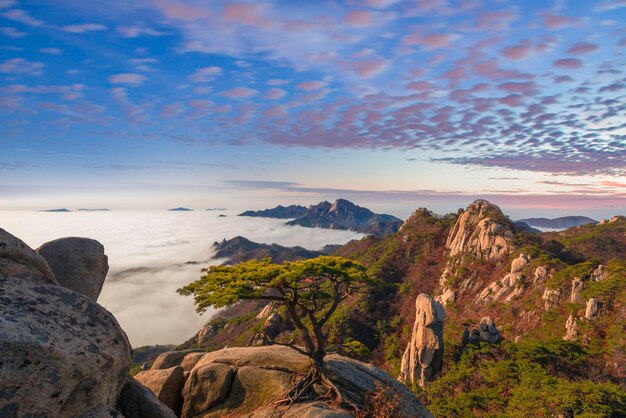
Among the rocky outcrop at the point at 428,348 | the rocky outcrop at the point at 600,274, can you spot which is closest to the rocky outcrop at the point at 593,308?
the rocky outcrop at the point at 600,274

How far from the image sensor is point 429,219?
107 meters

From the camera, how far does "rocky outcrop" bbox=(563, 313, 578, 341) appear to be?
127 ft

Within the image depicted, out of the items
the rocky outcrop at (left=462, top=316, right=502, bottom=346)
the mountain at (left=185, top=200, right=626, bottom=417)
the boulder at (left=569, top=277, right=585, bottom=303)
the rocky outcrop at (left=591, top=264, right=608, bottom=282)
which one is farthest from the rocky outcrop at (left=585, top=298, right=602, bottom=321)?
the rocky outcrop at (left=462, top=316, right=502, bottom=346)

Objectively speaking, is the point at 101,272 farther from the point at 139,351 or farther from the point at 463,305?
the point at 139,351

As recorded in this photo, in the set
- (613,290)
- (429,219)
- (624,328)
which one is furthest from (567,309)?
(429,219)

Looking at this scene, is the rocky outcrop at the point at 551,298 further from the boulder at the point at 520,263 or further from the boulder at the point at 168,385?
the boulder at the point at 168,385

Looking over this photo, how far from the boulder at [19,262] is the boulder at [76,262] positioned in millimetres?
5845

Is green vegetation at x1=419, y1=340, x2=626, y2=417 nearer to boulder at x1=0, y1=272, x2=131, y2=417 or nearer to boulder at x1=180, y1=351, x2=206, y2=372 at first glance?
boulder at x1=180, y1=351, x2=206, y2=372

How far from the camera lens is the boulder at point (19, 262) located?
10.5 metres

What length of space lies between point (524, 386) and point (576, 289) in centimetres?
A: 2049

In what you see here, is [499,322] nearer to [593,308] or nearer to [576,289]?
[576,289]

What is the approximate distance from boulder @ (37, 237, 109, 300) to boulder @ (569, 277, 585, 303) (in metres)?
49.5

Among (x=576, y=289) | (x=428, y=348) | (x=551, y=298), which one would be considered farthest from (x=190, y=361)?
(x=576, y=289)

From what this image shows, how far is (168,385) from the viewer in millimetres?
20359
